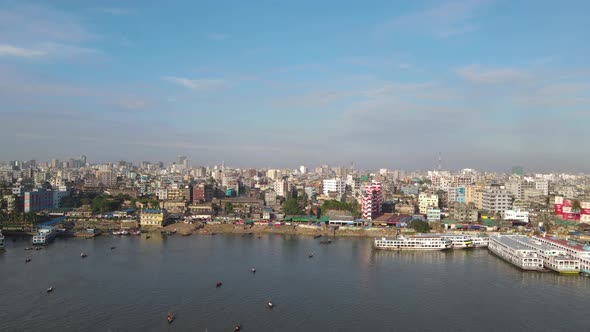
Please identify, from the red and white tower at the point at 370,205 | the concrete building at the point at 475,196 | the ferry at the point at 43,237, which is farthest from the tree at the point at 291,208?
the ferry at the point at 43,237

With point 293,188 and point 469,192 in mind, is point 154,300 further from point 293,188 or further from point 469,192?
point 293,188

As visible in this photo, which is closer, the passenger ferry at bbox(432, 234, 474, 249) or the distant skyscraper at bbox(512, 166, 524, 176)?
the passenger ferry at bbox(432, 234, 474, 249)

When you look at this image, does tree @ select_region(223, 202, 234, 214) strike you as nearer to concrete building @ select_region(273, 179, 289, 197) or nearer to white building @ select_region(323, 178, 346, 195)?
concrete building @ select_region(273, 179, 289, 197)

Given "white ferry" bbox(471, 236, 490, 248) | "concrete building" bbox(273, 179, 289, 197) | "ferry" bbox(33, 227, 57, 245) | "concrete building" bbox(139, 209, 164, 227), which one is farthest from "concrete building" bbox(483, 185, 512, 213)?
"ferry" bbox(33, 227, 57, 245)

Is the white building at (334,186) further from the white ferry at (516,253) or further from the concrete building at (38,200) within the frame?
the white ferry at (516,253)

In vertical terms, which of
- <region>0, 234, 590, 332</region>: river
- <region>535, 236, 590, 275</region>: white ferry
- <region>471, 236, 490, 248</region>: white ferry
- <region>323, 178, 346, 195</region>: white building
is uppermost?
<region>323, 178, 346, 195</region>: white building
